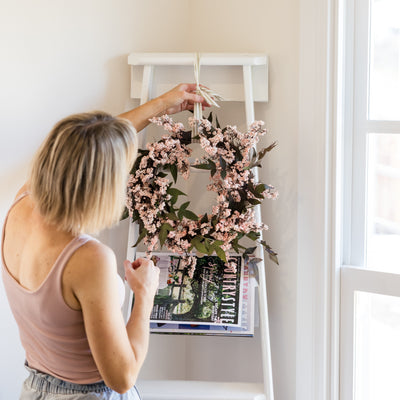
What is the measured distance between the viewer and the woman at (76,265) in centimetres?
109

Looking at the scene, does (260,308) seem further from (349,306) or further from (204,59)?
(204,59)

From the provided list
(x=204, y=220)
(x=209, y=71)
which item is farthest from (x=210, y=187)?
(x=209, y=71)

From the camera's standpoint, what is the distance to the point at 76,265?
1102 millimetres

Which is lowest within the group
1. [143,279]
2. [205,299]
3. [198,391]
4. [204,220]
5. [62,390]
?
[198,391]

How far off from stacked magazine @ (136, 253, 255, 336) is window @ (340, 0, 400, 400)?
0.35 metres

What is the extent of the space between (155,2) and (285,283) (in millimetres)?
1144

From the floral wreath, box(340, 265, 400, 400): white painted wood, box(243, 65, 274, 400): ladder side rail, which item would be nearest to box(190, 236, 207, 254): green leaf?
the floral wreath

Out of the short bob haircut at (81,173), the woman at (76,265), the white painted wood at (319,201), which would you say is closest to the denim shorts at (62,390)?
the woman at (76,265)

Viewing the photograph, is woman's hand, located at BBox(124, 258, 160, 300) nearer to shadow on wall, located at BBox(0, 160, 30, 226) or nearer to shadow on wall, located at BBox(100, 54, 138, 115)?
shadow on wall, located at BBox(0, 160, 30, 226)

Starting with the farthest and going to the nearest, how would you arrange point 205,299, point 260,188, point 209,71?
point 209,71 → point 205,299 → point 260,188

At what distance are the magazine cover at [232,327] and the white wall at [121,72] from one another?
0.67ft

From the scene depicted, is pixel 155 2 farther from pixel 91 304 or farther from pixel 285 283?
pixel 91 304

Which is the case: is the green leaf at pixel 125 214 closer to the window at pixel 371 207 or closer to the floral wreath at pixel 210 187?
the floral wreath at pixel 210 187

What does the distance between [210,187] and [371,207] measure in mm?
545
